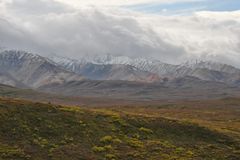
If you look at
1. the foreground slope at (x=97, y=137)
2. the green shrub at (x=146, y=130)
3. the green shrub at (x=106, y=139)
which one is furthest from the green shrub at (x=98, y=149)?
the green shrub at (x=146, y=130)

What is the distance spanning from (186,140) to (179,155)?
794 cm

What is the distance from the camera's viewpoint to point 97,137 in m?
51.1

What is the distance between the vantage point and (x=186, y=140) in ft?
185

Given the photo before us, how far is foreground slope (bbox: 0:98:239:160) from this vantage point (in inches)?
1777

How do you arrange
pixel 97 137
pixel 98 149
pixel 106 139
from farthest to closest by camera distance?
pixel 97 137
pixel 106 139
pixel 98 149

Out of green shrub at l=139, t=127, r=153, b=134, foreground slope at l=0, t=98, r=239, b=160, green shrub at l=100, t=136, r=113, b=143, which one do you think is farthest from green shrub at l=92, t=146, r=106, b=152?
green shrub at l=139, t=127, r=153, b=134

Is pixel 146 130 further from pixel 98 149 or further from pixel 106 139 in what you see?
pixel 98 149

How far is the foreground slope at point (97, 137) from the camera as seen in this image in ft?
148

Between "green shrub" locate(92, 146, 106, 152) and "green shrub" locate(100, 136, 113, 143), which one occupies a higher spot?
"green shrub" locate(100, 136, 113, 143)

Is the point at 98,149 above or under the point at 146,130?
under

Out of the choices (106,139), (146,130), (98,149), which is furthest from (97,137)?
(146,130)

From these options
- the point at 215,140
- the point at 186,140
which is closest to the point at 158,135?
the point at 186,140

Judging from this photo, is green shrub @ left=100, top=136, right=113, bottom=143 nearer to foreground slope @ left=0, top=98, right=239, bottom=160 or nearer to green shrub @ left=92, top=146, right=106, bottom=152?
foreground slope @ left=0, top=98, right=239, bottom=160

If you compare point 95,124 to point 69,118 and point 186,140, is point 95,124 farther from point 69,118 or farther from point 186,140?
point 186,140
